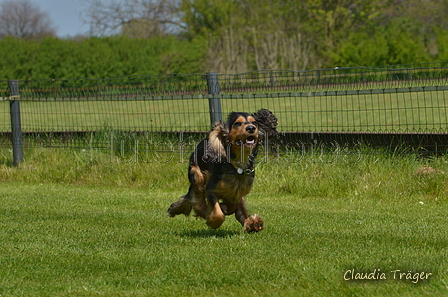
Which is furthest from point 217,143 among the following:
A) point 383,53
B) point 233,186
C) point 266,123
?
point 383,53

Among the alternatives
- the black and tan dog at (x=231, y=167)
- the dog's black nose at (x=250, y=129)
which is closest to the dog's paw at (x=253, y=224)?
the black and tan dog at (x=231, y=167)

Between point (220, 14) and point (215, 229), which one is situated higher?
point (220, 14)

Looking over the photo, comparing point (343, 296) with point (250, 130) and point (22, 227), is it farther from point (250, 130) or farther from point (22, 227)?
point (22, 227)

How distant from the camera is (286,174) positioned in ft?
28.5

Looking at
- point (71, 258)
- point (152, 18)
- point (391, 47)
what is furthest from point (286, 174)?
point (152, 18)

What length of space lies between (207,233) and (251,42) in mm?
27772

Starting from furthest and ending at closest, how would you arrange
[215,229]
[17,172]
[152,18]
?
[152,18] → [17,172] → [215,229]

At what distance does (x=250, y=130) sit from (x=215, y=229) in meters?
1.11

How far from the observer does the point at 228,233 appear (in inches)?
235

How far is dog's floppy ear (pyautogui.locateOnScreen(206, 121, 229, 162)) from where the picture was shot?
5.71 m

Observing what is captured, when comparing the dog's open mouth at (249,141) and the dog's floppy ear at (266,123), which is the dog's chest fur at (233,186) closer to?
the dog's open mouth at (249,141)

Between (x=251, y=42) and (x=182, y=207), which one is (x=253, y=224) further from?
(x=251, y=42)

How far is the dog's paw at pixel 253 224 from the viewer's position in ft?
18.7

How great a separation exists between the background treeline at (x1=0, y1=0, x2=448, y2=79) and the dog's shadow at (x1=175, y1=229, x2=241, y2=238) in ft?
72.4
